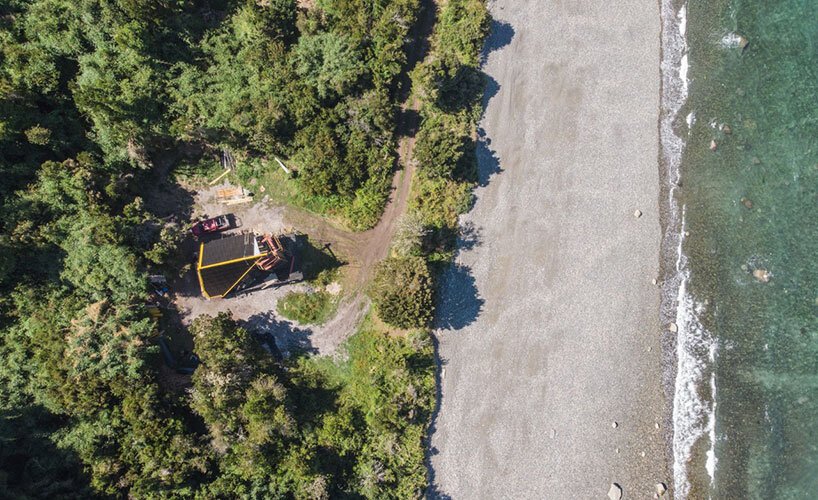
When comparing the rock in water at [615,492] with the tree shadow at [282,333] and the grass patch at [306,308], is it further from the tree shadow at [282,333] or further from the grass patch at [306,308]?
the grass patch at [306,308]

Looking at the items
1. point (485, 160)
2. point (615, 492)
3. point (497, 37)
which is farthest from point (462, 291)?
point (497, 37)

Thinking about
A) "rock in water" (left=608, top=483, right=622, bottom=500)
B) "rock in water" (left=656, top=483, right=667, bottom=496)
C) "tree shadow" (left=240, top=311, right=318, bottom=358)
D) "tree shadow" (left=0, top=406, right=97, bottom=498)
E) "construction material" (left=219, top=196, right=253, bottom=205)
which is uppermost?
"construction material" (left=219, top=196, right=253, bottom=205)

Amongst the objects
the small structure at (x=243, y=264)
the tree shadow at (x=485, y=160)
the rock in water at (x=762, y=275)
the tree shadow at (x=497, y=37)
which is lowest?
the small structure at (x=243, y=264)

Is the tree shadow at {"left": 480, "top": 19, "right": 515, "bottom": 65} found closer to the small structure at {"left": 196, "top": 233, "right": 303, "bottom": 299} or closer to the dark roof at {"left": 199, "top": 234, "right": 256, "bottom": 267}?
the small structure at {"left": 196, "top": 233, "right": 303, "bottom": 299}

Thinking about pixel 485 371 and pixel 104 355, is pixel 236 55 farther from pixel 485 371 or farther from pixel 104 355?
pixel 485 371

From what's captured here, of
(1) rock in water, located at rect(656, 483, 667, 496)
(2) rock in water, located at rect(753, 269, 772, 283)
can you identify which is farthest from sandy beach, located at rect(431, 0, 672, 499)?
(2) rock in water, located at rect(753, 269, 772, 283)

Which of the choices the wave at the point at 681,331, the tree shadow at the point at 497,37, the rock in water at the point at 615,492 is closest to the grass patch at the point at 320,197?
the tree shadow at the point at 497,37
